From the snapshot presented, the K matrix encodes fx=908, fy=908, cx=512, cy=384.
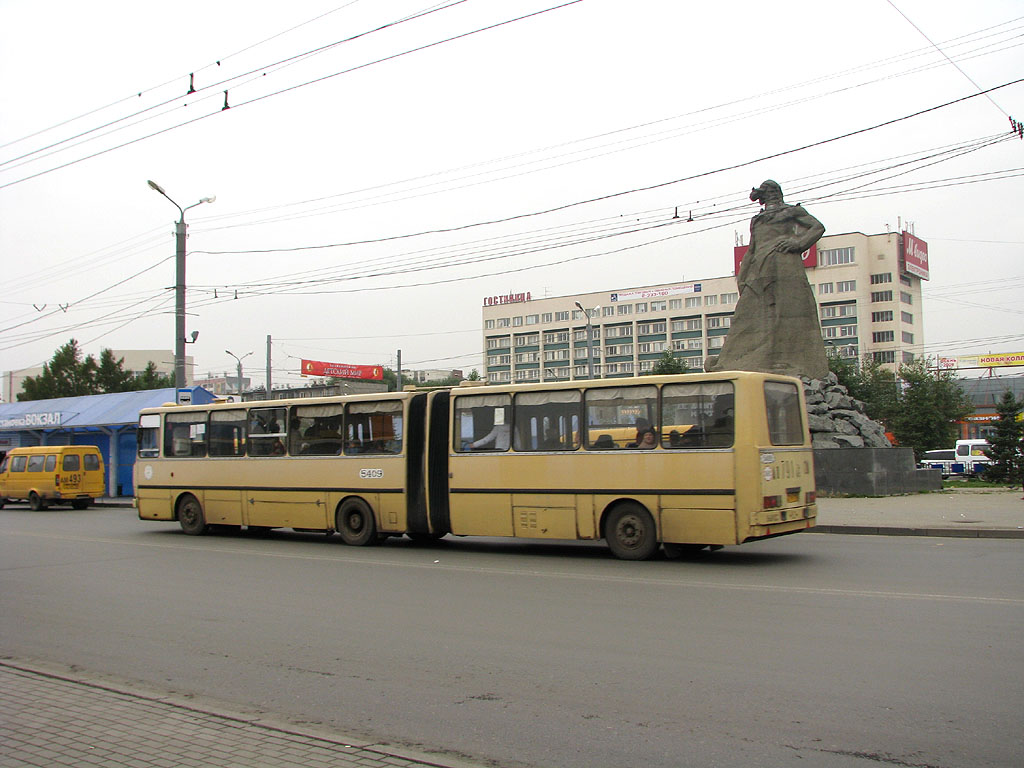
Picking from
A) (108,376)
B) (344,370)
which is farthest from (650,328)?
(108,376)

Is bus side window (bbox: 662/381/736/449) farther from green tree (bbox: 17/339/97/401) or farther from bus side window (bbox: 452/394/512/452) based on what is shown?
green tree (bbox: 17/339/97/401)

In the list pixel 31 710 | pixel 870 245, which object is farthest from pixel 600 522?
pixel 870 245

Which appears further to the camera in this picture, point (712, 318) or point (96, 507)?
point (712, 318)

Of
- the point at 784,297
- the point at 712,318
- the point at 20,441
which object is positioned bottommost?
the point at 20,441

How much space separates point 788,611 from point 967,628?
5.27 ft

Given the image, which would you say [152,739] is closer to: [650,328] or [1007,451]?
[1007,451]

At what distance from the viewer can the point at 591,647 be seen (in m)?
7.50

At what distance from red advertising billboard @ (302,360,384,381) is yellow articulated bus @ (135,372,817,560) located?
65.4m

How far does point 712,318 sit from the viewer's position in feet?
378

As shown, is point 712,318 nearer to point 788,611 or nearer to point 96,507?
point 96,507

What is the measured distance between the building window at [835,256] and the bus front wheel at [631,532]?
9850 centimetres

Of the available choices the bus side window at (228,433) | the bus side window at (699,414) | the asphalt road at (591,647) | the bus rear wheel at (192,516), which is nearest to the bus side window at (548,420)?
the bus side window at (699,414)

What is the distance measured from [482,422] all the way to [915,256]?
341 ft

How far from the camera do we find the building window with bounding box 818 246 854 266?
104 m
